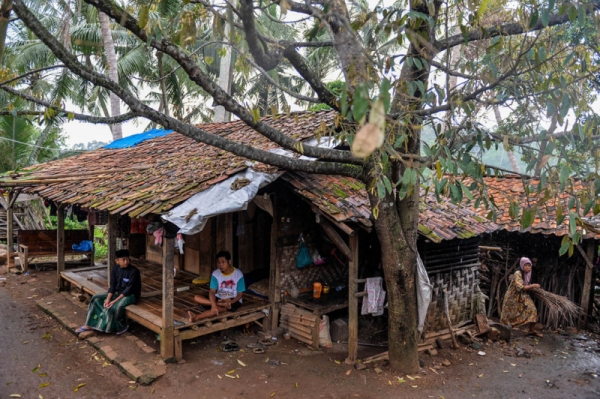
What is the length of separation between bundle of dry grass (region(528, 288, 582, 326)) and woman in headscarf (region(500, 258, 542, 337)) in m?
0.22

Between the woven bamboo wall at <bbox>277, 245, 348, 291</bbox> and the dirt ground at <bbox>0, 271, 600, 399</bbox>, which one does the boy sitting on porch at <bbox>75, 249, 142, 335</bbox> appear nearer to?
the dirt ground at <bbox>0, 271, 600, 399</bbox>

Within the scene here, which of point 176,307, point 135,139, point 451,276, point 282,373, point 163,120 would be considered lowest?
point 282,373

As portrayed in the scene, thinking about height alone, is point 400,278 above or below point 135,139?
below

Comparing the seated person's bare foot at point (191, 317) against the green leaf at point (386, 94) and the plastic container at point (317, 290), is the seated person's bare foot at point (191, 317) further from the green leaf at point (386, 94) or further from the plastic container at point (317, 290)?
the green leaf at point (386, 94)

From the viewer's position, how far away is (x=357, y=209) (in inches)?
253

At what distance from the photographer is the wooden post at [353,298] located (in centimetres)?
639

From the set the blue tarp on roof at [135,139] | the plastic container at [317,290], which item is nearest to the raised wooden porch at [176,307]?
the plastic container at [317,290]

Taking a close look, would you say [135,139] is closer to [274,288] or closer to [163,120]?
[274,288]

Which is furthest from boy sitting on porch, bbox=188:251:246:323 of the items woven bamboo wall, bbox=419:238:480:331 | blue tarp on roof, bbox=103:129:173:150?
blue tarp on roof, bbox=103:129:173:150

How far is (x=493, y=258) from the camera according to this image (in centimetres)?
1040

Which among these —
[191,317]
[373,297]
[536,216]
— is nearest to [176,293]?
[191,317]

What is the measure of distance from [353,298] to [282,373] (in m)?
1.48

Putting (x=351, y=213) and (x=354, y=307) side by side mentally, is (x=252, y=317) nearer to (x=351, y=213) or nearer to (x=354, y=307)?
(x=354, y=307)

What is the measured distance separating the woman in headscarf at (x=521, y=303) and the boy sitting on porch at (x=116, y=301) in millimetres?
7027
